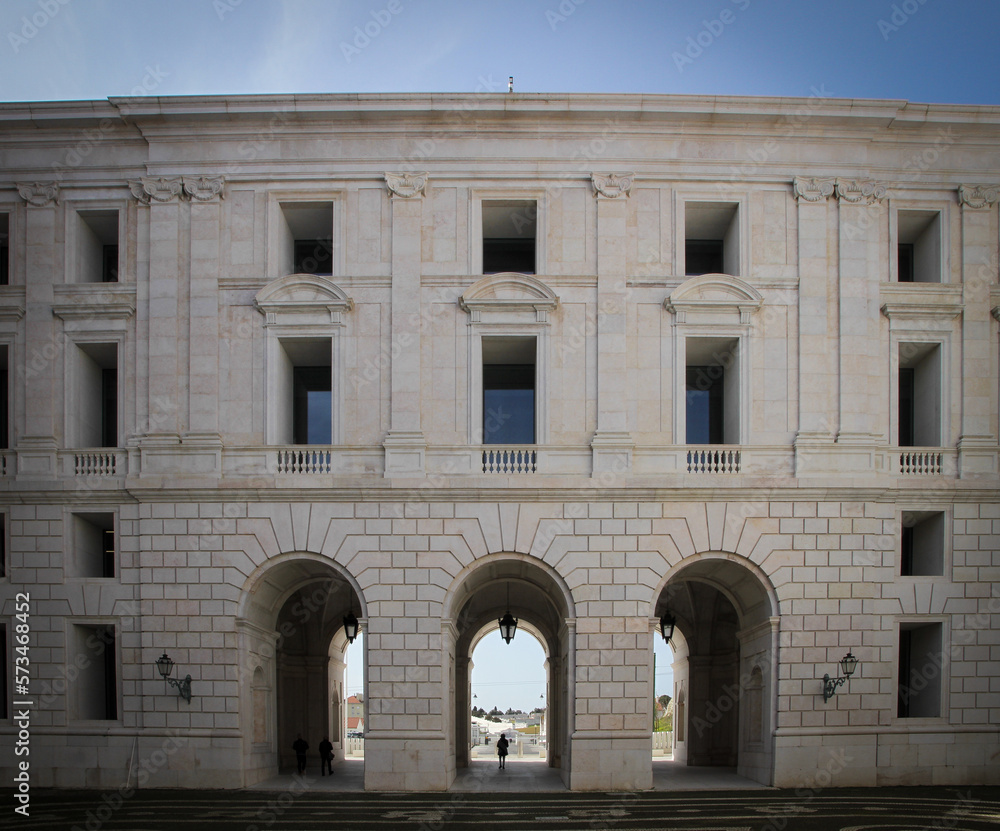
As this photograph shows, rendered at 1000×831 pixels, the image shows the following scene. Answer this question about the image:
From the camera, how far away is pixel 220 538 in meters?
28.1

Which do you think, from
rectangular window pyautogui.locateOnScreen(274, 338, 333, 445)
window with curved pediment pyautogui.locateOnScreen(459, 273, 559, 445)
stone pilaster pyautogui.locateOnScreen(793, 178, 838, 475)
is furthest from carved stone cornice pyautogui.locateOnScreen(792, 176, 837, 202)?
rectangular window pyautogui.locateOnScreen(274, 338, 333, 445)

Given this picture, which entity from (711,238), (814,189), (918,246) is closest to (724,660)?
(711,238)

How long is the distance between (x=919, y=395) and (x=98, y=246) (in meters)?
25.2

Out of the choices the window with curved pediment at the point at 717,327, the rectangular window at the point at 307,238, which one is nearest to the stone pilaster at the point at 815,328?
the window with curved pediment at the point at 717,327

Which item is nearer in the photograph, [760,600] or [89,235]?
[760,600]

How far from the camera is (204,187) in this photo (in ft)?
96.4

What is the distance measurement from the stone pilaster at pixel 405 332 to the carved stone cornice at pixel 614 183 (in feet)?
16.2

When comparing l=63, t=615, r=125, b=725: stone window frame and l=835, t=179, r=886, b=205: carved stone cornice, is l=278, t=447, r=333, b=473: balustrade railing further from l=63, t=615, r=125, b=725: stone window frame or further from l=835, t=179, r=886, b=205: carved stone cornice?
l=835, t=179, r=886, b=205: carved stone cornice

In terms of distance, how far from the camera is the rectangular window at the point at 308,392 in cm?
2991

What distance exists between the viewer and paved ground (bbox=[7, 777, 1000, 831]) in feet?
70.9

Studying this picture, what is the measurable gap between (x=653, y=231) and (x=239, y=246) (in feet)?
38.7

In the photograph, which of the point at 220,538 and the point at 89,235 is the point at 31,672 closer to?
the point at 220,538

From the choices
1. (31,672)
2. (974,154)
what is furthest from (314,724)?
(974,154)

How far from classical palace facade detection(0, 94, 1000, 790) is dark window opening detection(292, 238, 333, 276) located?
1495 millimetres
